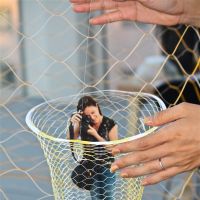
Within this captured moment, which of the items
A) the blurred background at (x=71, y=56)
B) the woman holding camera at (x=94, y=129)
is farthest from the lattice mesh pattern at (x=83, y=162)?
the blurred background at (x=71, y=56)

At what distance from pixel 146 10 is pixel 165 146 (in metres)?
0.31

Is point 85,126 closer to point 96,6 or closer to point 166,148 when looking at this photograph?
point 166,148

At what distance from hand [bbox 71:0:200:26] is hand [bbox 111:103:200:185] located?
26cm

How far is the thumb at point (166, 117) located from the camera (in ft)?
1.97

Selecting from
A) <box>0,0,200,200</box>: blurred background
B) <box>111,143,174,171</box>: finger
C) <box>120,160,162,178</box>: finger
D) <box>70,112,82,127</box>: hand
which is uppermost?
<box>70,112,82,127</box>: hand

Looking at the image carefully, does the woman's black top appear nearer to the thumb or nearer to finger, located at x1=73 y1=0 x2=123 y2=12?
the thumb

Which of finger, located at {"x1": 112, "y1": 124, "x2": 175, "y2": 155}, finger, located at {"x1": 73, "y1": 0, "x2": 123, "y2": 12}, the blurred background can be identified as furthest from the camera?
the blurred background

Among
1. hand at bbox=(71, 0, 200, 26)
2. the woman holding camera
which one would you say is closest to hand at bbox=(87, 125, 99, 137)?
the woman holding camera

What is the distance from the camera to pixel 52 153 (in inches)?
24.0

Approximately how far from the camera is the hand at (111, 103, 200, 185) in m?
0.59

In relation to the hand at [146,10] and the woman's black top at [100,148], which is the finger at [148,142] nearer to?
the woman's black top at [100,148]

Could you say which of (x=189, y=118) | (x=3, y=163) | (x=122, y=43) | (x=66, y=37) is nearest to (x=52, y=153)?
(x=189, y=118)

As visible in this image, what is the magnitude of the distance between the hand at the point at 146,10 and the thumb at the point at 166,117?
255mm

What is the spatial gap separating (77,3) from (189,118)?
0.30 metres
